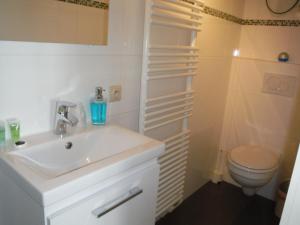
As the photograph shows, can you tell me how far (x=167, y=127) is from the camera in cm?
189

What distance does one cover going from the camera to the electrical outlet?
55.1 inches

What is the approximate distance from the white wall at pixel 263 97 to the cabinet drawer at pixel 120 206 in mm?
1668

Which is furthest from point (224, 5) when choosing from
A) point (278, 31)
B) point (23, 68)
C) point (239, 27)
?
point (23, 68)

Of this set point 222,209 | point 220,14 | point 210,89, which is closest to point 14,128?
point 210,89

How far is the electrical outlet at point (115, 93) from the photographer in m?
1.40

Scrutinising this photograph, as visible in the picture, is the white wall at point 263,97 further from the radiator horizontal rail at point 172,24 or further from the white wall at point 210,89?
the radiator horizontal rail at point 172,24

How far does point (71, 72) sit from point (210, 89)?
1.41 m

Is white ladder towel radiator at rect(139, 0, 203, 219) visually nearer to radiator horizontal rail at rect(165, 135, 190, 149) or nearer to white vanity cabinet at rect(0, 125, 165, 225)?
radiator horizontal rail at rect(165, 135, 190, 149)

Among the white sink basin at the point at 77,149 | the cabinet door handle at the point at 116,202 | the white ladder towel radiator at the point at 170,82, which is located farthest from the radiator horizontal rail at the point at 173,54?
the cabinet door handle at the point at 116,202

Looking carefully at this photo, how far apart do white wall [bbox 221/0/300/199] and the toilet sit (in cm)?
21

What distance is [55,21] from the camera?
1214mm

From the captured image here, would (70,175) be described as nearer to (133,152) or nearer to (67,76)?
(133,152)

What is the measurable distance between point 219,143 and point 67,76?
2.00 m

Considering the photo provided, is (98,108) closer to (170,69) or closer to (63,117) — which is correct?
(63,117)
